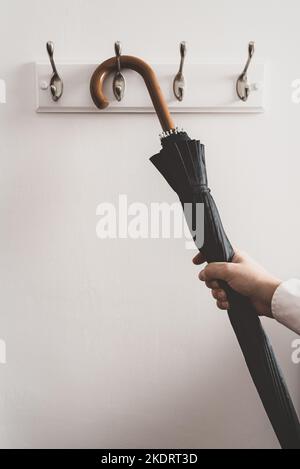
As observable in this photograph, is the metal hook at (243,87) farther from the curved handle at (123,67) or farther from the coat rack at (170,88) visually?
the curved handle at (123,67)

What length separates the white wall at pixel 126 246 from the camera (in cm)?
70

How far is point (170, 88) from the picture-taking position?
2.26 ft

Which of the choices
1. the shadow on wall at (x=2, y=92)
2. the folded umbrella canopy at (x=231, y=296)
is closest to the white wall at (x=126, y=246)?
the shadow on wall at (x=2, y=92)

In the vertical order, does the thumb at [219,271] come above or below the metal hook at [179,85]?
below

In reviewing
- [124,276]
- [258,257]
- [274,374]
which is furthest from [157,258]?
[274,374]

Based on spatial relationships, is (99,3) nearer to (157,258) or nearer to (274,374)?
(157,258)

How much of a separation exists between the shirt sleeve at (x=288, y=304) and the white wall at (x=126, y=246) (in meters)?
0.19

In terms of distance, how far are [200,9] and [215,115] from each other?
19 cm

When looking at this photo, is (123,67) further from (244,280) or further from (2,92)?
(244,280)

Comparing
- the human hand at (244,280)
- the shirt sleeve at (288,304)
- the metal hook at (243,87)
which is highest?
the metal hook at (243,87)

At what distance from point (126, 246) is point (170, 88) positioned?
300 mm

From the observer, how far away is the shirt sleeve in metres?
0.55

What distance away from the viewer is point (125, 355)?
2.46 ft

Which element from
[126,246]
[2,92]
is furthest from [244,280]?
[2,92]
